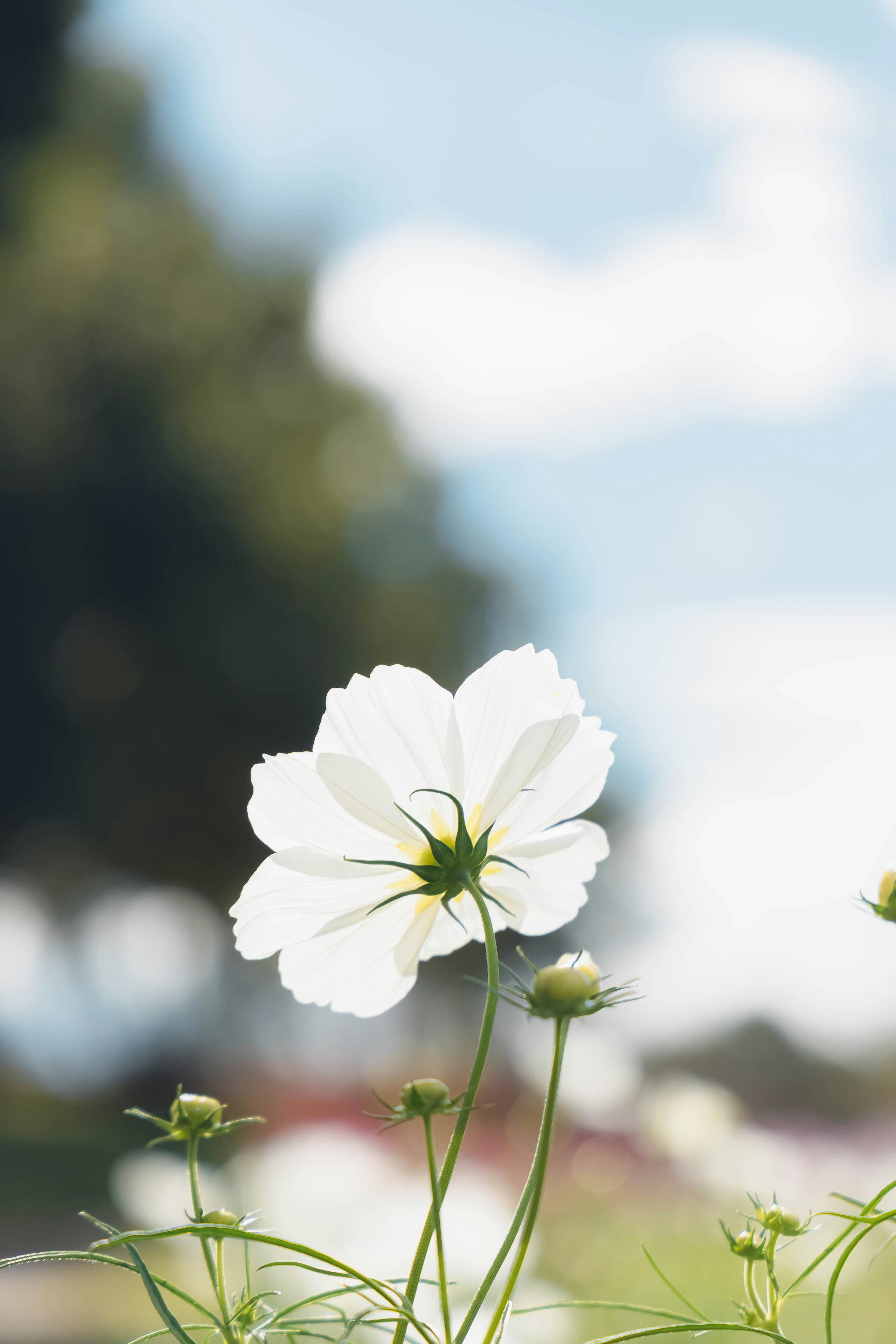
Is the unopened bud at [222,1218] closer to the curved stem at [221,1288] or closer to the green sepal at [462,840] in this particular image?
the curved stem at [221,1288]

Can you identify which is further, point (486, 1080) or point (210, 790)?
point (210, 790)

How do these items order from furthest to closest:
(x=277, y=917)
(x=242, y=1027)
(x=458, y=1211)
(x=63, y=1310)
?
1. (x=242, y=1027)
2. (x=63, y=1310)
3. (x=458, y=1211)
4. (x=277, y=917)

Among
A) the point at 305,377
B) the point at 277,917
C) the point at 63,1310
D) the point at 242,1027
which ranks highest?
the point at 305,377

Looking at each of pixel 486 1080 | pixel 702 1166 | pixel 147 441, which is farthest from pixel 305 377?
pixel 702 1166

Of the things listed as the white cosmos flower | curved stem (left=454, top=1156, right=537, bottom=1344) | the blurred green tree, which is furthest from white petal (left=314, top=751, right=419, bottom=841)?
the blurred green tree

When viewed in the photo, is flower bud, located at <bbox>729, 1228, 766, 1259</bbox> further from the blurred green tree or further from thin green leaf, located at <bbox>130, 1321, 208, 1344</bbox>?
the blurred green tree

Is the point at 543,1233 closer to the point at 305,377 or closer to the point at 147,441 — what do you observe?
the point at 147,441
